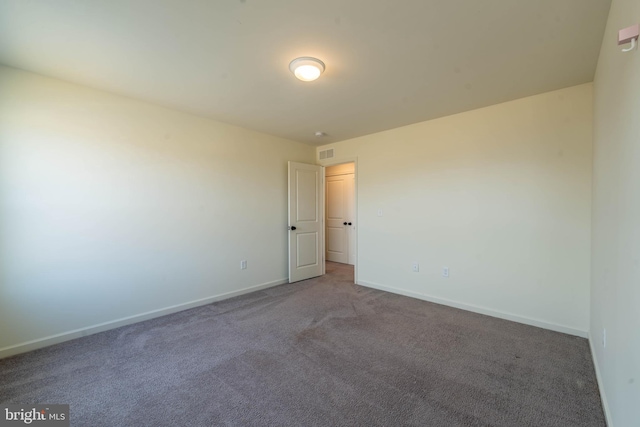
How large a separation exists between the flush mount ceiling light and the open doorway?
380cm

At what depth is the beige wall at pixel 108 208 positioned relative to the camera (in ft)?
7.66

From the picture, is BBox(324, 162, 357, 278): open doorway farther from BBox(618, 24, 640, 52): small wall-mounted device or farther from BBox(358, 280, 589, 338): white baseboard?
BBox(618, 24, 640, 52): small wall-mounted device

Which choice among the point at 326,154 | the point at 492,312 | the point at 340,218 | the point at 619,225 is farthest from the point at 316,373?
the point at 340,218

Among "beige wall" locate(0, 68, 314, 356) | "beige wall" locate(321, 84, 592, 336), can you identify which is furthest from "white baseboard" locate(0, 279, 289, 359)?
"beige wall" locate(321, 84, 592, 336)

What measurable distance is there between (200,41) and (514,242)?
139 inches

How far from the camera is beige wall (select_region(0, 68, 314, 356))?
7.66 ft

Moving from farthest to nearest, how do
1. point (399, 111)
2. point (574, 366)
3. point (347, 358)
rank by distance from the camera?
1. point (399, 111)
2. point (347, 358)
3. point (574, 366)

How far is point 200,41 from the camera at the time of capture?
1943 millimetres

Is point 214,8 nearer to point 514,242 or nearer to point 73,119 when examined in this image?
point 73,119

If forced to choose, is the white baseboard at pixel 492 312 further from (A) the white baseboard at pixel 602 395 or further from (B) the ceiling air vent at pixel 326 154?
(B) the ceiling air vent at pixel 326 154

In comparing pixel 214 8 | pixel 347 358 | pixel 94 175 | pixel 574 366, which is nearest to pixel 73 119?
pixel 94 175

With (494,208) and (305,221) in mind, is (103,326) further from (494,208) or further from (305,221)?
(494,208)

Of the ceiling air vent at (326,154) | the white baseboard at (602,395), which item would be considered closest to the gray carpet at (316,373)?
the white baseboard at (602,395)

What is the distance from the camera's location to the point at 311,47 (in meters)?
2.01
